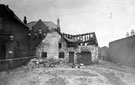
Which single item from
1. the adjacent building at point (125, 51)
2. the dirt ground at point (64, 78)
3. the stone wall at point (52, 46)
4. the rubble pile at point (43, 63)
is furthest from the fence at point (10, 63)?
the adjacent building at point (125, 51)

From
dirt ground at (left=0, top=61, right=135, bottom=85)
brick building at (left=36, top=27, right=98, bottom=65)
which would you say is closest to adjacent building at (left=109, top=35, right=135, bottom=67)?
brick building at (left=36, top=27, right=98, bottom=65)

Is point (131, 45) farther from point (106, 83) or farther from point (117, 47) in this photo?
point (106, 83)

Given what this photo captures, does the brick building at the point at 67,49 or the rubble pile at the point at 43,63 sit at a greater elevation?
the brick building at the point at 67,49

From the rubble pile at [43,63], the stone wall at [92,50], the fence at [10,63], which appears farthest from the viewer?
the stone wall at [92,50]

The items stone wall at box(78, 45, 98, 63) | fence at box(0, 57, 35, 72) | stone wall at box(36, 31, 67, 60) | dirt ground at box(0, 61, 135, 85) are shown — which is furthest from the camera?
stone wall at box(36, 31, 67, 60)

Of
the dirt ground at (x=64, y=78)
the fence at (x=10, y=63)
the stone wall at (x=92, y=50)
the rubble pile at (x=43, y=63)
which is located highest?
the stone wall at (x=92, y=50)

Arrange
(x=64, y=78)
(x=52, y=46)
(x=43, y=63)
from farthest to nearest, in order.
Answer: (x=52, y=46), (x=43, y=63), (x=64, y=78)

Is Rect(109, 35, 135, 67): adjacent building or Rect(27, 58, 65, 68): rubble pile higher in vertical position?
Rect(109, 35, 135, 67): adjacent building

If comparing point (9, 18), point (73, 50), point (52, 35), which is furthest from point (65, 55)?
point (9, 18)

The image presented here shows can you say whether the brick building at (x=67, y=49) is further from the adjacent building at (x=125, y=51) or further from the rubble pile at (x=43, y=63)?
the adjacent building at (x=125, y=51)

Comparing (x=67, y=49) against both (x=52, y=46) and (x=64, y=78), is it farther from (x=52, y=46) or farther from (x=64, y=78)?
(x=64, y=78)

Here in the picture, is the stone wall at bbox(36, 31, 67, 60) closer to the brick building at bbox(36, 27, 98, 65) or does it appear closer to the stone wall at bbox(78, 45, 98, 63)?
the brick building at bbox(36, 27, 98, 65)

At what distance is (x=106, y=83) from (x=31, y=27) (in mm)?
26549

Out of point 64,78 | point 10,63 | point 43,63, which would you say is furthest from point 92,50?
point 10,63
